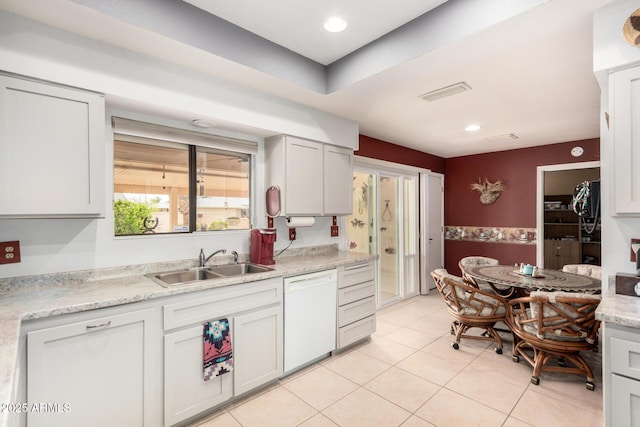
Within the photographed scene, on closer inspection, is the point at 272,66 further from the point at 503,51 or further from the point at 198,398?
the point at 198,398

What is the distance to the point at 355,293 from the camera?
10.6ft

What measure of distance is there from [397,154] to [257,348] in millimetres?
3548

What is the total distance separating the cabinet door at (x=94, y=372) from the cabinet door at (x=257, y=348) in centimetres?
56

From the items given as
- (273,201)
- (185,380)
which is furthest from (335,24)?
(185,380)

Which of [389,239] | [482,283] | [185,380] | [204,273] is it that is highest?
[389,239]

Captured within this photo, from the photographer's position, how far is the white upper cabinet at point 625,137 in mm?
1623

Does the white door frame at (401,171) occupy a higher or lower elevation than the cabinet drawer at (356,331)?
higher

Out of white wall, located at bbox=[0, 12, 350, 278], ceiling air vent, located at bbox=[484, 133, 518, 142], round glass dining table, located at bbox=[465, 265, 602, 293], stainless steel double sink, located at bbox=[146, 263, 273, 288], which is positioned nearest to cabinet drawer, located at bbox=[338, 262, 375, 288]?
stainless steel double sink, located at bbox=[146, 263, 273, 288]

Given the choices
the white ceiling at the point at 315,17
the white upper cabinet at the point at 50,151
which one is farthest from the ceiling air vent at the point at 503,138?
the white upper cabinet at the point at 50,151

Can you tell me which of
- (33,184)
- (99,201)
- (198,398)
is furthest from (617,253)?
(33,184)

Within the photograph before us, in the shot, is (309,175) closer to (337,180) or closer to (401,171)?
(337,180)

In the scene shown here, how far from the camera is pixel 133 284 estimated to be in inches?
81.7

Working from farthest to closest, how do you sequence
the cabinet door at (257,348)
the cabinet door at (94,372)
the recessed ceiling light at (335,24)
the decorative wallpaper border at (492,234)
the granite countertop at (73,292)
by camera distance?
the decorative wallpaper border at (492,234), the cabinet door at (257,348), the recessed ceiling light at (335,24), the cabinet door at (94,372), the granite countertop at (73,292)

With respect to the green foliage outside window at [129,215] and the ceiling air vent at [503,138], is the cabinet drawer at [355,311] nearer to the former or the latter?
the green foliage outside window at [129,215]
